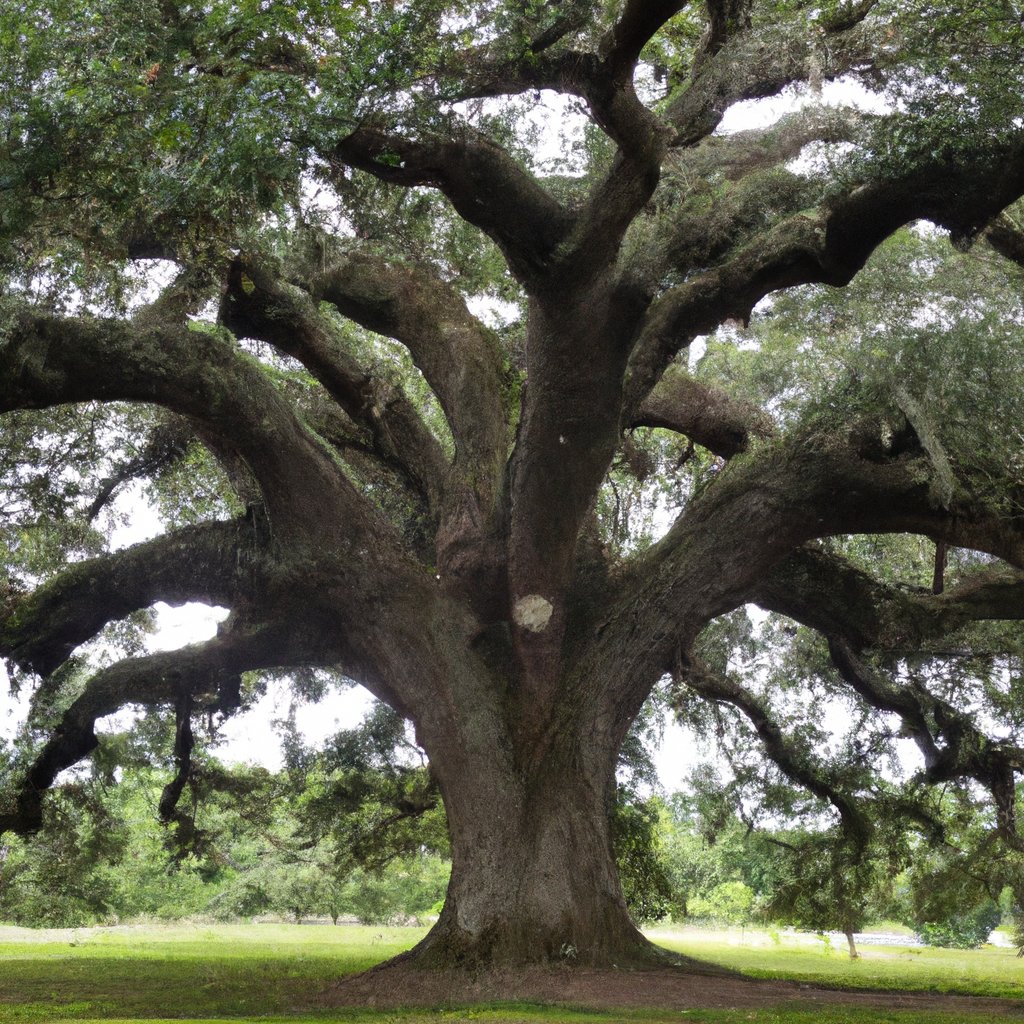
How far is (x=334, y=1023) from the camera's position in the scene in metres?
5.42

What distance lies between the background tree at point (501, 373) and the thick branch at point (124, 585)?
0.03m

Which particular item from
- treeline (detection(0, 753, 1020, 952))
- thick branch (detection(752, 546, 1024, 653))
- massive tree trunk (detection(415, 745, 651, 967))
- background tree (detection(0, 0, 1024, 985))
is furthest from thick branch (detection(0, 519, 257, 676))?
thick branch (detection(752, 546, 1024, 653))

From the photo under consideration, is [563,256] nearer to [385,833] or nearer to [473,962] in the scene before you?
[473,962]

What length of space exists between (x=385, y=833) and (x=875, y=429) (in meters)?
8.05

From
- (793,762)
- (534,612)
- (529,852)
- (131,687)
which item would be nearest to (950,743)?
(793,762)

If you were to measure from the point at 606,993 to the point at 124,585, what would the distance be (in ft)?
18.6

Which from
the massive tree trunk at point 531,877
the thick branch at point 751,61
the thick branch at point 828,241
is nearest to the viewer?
the thick branch at point 828,241

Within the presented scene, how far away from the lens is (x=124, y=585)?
359 inches

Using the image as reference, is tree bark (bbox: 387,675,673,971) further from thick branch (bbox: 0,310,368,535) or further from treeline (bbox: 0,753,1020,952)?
treeline (bbox: 0,753,1020,952)

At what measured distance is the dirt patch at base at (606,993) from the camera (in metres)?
6.34

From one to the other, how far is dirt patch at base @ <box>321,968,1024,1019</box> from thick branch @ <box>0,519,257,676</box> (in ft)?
12.5

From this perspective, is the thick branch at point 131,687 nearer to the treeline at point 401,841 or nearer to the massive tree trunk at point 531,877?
the treeline at point 401,841

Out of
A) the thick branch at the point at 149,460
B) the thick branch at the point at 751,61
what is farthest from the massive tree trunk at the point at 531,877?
the thick branch at the point at 751,61

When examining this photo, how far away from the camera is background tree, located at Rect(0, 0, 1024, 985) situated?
692 cm
